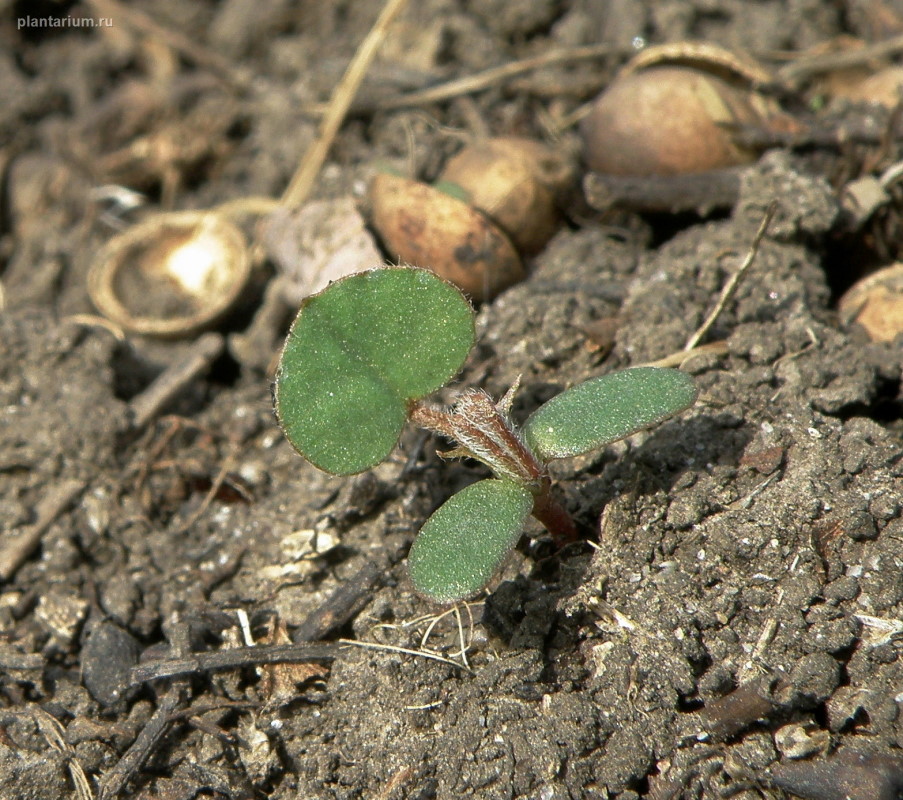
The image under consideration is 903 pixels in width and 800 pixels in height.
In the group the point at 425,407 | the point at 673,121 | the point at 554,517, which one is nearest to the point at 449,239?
the point at 673,121

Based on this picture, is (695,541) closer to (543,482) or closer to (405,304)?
(543,482)

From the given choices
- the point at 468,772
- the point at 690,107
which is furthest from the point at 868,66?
the point at 468,772

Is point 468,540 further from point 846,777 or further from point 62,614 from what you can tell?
point 62,614

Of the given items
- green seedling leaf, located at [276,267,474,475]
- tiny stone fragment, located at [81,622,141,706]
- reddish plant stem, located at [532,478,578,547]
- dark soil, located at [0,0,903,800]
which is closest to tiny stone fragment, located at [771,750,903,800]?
dark soil, located at [0,0,903,800]

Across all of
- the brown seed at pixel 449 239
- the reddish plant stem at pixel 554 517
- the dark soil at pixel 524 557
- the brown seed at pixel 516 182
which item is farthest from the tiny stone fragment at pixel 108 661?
the brown seed at pixel 516 182

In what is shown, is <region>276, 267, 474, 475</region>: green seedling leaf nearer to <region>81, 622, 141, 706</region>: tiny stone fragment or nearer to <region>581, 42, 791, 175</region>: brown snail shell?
<region>81, 622, 141, 706</region>: tiny stone fragment

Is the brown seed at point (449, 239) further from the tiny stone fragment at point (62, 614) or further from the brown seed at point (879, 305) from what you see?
the tiny stone fragment at point (62, 614)
